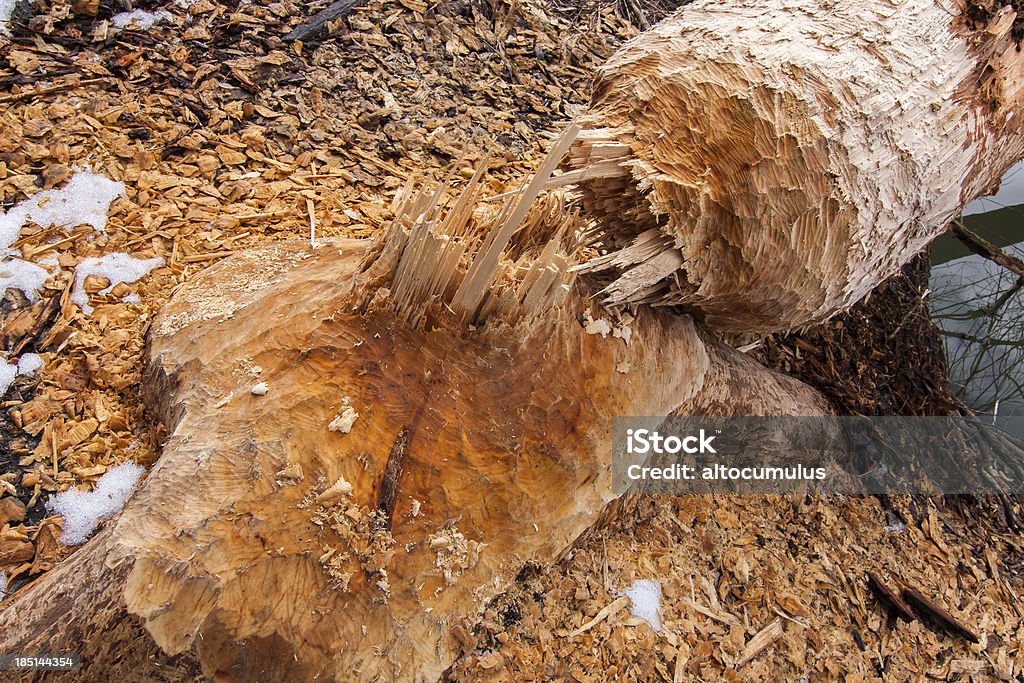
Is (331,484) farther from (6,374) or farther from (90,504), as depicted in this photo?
(6,374)

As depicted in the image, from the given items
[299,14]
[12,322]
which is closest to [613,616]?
[12,322]

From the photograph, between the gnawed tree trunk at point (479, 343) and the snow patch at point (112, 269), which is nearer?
the gnawed tree trunk at point (479, 343)

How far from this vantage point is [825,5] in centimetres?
178

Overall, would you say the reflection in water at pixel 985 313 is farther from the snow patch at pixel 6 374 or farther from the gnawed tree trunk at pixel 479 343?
the snow patch at pixel 6 374

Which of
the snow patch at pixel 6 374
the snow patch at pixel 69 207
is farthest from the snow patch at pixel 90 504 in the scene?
the snow patch at pixel 69 207

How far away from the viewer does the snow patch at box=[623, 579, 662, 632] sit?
196 cm

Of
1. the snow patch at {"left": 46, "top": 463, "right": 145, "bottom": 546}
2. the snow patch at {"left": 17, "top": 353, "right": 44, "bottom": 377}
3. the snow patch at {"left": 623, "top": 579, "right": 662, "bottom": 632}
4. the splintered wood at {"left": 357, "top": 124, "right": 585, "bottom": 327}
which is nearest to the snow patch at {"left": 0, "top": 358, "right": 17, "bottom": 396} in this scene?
the snow patch at {"left": 17, "top": 353, "right": 44, "bottom": 377}

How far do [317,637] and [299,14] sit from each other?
2701mm

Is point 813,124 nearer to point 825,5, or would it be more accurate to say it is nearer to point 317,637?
point 825,5

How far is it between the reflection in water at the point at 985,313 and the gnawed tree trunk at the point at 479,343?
8.04 feet

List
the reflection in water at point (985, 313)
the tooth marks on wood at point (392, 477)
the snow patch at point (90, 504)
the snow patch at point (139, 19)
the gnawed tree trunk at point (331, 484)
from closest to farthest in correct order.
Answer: the gnawed tree trunk at point (331, 484), the tooth marks on wood at point (392, 477), the snow patch at point (90, 504), the snow patch at point (139, 19), the reflection in water at point (985, 313)
